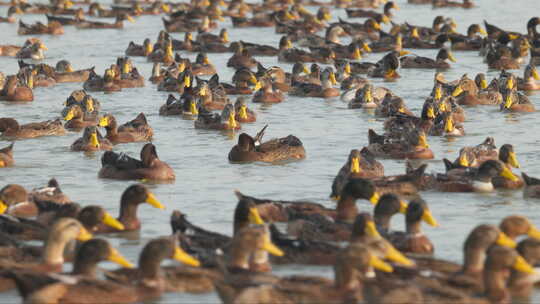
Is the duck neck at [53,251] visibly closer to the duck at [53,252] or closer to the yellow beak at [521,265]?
the duck at [53,252]

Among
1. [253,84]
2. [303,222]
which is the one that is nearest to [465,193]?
[303,222]

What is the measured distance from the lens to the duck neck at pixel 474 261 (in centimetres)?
1332

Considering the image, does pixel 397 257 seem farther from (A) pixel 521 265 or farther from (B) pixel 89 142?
(B) pixel 89 142

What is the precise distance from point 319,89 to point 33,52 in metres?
12.2

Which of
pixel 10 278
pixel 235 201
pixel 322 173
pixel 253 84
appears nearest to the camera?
pixel 10 278

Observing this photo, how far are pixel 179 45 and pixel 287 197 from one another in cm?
2612

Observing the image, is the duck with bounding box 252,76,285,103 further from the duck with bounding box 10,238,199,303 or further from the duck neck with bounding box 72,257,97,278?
the duck neck with bounding box 72,257,97,278

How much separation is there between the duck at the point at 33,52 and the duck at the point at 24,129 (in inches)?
604

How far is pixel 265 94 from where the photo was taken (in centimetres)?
3073

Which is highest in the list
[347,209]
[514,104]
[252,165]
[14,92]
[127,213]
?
[514,104]

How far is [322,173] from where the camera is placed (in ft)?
68.7

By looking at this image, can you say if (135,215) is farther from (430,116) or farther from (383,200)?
(430,116)

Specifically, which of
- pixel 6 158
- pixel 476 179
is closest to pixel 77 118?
pixel 6 158

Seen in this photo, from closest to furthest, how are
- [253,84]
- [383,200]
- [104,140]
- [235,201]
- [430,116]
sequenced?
[383,200] → [235,201] → [104,140] → [430,116] → [253,84]
